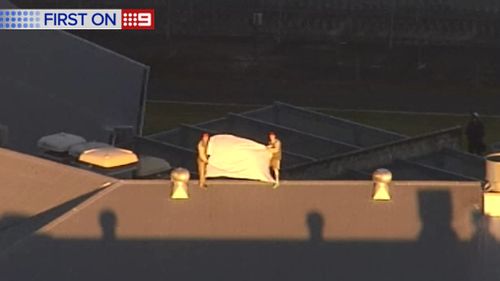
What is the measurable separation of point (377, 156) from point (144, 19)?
79.1ft

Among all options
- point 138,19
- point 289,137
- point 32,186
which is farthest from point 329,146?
point 138,19

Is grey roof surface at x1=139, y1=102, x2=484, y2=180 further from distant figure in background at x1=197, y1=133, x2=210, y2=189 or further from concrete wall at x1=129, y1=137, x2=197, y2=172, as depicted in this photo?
distant figure in background at x1=197, y1=133, x2=210, y2=189

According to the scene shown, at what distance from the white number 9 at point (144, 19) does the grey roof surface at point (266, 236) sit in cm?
2820

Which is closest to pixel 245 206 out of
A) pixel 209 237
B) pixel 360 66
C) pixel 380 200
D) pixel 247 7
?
pixel 209 237

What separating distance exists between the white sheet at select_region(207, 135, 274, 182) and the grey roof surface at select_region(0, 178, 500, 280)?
17cm

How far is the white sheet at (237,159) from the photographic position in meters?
11.5

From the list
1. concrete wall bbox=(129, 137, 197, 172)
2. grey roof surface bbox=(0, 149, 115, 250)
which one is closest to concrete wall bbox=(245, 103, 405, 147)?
concrete wall bbox=(129, 137, 197, 172)

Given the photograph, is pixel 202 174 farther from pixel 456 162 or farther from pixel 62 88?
pixel 62 88

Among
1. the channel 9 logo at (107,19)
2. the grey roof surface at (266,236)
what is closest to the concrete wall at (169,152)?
the grey roof surface at (266,236)

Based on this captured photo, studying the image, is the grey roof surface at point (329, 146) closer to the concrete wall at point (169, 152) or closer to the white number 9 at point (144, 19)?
the concrete wall at point (169, 152)

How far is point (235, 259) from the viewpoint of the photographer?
10.2 m

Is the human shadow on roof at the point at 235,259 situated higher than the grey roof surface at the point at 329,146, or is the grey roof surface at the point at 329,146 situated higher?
the grey roof surface at the point at 329,146

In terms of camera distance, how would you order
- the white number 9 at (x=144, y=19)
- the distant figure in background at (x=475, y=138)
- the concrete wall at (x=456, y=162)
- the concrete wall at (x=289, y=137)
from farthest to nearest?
the white number 9 at (x=144, y=19)
the distant figure in background at (x=475, y=138)
the concrete wall at (x=289, y=137)
the concrete wall at (x=456, y=162)

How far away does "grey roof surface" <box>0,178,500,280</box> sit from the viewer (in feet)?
32.8
